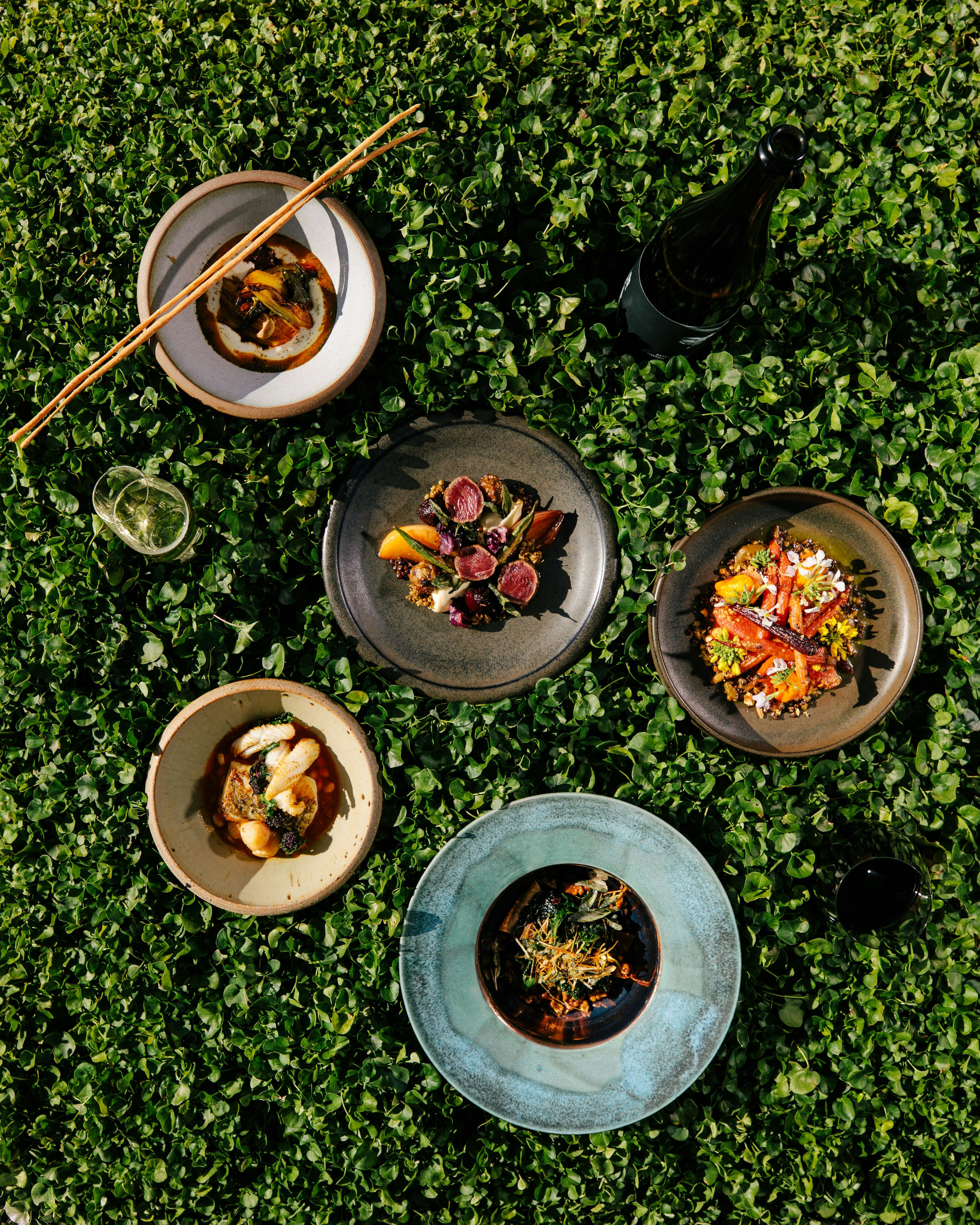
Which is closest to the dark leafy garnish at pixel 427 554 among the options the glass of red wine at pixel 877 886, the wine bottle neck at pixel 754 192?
the wine bottle neck at pixel 754 192

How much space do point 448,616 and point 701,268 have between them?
38.7 inches

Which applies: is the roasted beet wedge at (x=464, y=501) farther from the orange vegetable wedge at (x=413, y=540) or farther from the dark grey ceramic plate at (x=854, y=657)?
the dark grey ceramic plate at (x=854, y=657)

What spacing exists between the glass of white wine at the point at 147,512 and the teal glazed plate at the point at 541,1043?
99cm

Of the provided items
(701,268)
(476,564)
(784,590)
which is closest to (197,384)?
(476,564)

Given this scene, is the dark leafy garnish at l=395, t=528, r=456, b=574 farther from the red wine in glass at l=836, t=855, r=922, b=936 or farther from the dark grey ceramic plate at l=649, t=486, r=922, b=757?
the red wine in glass at l=836, t=855, r=922, b=936

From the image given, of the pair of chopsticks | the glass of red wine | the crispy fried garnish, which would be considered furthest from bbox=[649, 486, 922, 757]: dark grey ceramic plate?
the pair of chopsticks

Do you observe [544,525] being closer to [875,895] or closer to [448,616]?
[448,616]

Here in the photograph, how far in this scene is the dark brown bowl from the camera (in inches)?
69.4

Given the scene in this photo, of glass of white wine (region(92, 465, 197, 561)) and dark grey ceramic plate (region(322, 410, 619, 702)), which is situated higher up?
glass of white wine (region(92, 465, 197, 561))

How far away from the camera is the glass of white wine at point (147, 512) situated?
1.83 meters

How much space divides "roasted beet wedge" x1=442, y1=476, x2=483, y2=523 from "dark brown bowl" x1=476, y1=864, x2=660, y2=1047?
2.80 ft

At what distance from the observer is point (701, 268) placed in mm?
1669

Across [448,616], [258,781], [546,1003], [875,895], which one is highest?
[448,616]

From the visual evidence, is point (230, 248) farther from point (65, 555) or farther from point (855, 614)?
point (855, 614)
